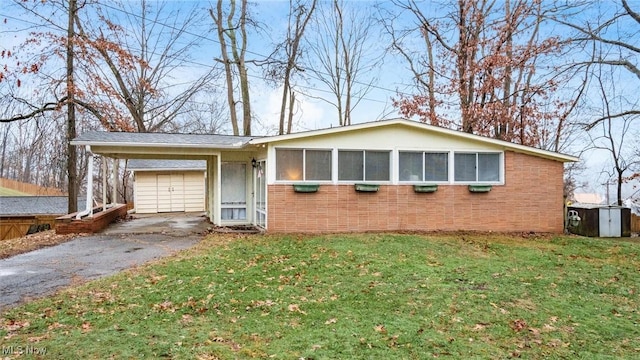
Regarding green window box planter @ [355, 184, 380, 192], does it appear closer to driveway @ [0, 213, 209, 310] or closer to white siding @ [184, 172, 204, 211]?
driveway @ [0, 213, 209, 310]

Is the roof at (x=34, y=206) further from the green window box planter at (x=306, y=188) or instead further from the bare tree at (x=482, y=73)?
the bare tree at (x=482, y=73)

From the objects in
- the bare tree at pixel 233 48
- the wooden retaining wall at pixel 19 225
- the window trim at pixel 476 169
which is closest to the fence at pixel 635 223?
the window trim at pixel 476 169

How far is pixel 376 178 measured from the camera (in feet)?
37.1

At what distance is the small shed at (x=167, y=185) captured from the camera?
18.4 meters

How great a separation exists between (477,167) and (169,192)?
13402 mm

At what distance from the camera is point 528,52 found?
A: 14523 mm

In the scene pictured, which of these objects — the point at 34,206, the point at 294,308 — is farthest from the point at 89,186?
the point at 34,206

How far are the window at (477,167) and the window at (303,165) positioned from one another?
147 inches

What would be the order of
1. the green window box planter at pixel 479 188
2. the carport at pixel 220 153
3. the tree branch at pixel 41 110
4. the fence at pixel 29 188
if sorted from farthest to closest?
the fence at pixel 29 188, the tree branch at pixel 41 110, the green window box planter at pixel 479 188, the carport at pixel 220 153

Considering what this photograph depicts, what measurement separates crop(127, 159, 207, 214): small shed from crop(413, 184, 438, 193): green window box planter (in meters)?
10.7

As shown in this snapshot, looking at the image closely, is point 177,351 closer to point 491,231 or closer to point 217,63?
point 491,231

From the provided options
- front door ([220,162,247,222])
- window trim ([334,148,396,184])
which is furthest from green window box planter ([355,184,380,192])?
front door ([220,162,247,222])

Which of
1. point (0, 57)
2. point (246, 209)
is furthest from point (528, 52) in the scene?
point (0, 57)

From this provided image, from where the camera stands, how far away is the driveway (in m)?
5.59
